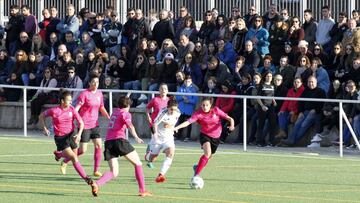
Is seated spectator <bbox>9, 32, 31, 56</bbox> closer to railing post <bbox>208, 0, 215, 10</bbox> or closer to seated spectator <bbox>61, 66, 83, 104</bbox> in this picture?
seated spectator <bbox>61, 66, 83, 104</bbox>

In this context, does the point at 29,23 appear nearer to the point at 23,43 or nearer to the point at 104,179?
the point at 23,43

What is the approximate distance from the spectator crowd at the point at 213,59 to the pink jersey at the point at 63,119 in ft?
26.1

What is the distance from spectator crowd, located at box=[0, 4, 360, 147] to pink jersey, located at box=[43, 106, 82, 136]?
7965 mm

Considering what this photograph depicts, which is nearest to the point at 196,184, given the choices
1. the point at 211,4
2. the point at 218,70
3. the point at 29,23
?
the point at 218,70

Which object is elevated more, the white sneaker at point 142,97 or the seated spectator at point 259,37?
the seated spectator at point 259,37

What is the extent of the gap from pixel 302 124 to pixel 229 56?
3.05 metres

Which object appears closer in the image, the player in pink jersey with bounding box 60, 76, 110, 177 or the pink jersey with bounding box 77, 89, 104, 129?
the player in pink jersey with bounding box 60, 76, 110, 177

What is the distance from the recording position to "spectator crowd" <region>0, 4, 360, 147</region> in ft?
92.6

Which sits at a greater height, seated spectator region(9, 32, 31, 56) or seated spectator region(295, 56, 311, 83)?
seated spectator region(9, 32, 31, 56)

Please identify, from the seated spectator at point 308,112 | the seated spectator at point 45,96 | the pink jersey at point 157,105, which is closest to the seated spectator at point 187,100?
the seated spectator at point 308,112

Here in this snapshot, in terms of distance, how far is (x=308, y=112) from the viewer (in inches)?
1106

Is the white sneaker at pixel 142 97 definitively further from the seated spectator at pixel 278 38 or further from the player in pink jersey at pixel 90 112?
the player in pink jersey at pixel 90 112

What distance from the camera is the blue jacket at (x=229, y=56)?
30.3 meters

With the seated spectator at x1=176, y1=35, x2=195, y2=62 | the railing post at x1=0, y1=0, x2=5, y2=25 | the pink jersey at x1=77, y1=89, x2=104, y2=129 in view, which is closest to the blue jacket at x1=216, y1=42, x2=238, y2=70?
the seated spectator at x1=176, y1=35, x2=195, y2=62
